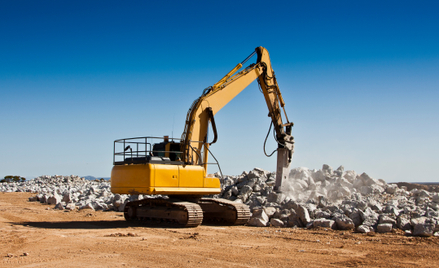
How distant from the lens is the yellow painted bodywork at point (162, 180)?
413 inches

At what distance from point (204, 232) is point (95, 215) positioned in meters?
5.85

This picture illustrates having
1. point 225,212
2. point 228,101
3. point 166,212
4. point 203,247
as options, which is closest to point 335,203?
point 225,212

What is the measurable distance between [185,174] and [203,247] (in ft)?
11.1

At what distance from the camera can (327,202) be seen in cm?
1297

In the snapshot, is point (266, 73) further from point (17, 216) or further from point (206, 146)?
point (17, 216)

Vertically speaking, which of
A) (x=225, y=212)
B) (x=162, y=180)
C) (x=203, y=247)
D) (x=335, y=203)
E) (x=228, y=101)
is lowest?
(x=203, y=247)

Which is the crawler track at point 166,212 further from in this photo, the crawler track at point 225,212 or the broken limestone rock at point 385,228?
the broken limestone rock at point 385,228

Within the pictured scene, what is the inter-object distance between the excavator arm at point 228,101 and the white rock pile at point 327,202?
1470 millimetres

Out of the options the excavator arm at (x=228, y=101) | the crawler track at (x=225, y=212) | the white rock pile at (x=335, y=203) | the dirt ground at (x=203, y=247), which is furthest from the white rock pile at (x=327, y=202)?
the excavator arm at (x=228, y=101)

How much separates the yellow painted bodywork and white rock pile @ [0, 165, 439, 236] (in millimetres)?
2023

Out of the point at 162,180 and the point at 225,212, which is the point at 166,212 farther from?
the point at 225,212

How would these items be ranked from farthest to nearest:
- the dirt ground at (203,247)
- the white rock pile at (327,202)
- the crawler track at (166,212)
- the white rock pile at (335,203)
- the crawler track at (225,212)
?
1. the crawler track at (225,212)
2. the crawler track at (166,212)
3. the white rock pile at (327,202)
4. the white rock pile at (335,203)
5. the dirt ground at (203,247)

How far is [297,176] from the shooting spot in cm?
1812

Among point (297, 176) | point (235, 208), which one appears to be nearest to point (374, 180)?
point (297, 176)
